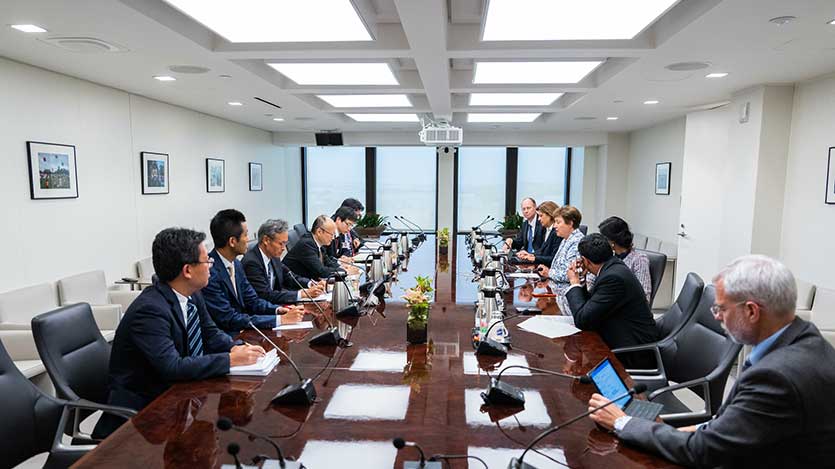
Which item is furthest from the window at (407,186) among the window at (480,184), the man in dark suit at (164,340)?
the man in dark suit at (164,340)

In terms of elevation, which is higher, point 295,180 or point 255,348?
point 295,180

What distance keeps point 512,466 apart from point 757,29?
2779 mm

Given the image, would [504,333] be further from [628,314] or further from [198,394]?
[198,394]

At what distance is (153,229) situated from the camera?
5.43 metres

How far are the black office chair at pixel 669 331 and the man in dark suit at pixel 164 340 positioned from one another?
5.90ft

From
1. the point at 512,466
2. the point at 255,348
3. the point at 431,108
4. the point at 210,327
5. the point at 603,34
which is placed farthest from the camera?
the point at 431,108

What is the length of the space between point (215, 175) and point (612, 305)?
5.86m

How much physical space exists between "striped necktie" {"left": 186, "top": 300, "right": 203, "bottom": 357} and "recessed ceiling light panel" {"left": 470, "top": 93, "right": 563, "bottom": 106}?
358cm

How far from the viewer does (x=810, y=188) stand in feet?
13.7

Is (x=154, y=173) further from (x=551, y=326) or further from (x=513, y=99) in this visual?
(x=551, y=326)

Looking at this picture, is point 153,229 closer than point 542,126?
Yes

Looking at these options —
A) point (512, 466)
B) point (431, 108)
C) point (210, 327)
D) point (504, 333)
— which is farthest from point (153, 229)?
point (512, 466)

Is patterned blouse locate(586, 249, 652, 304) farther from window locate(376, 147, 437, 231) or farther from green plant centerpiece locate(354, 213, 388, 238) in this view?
window locate(376, 147, 437, 231)

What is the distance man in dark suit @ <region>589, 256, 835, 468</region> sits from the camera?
1203mm
